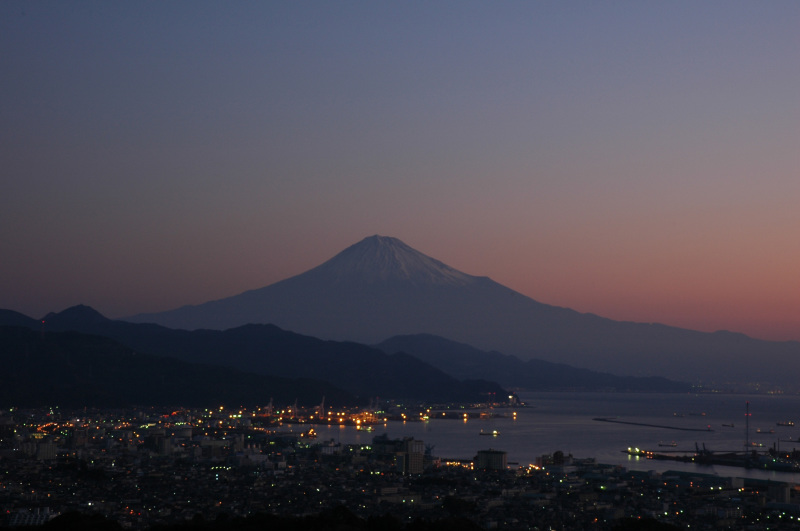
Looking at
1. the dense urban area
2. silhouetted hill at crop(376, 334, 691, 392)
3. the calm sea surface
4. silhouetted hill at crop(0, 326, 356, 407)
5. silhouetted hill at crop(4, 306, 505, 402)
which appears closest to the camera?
the dense urban area

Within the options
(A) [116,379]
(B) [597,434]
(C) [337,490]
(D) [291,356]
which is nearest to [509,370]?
(D) [291,356]

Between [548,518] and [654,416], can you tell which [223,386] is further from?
[548,518]

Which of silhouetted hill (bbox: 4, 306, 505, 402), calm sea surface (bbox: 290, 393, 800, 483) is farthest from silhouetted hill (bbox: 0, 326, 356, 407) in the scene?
calm sea surface (bbox: 290, 393, 800, 483)

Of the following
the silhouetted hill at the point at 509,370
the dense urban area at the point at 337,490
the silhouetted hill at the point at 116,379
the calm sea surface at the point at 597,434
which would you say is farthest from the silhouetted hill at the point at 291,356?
the dense urban area at the point at 337,490

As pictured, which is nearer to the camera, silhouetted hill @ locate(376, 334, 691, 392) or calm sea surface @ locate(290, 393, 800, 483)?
calm sea surface @ locate(290, 393, 800, 483)

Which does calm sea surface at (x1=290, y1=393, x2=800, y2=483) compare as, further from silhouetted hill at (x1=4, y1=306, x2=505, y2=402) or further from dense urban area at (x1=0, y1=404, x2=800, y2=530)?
silhouetted hill at (x1=4, y1=306, x2=505, y2=402)

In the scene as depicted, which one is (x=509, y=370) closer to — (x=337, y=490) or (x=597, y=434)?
(x=597, y=434)

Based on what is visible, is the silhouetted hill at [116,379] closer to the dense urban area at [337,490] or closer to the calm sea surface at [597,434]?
the calm sea surface at [597,434]
